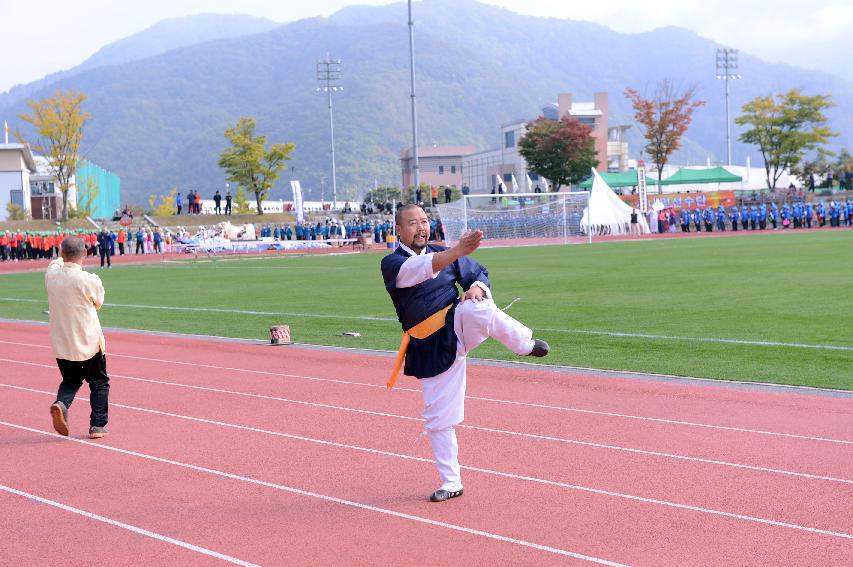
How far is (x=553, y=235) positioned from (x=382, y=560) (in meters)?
53.8

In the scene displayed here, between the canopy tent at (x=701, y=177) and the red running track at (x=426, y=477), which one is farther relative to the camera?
the canopy tent at (x=701, y=177)

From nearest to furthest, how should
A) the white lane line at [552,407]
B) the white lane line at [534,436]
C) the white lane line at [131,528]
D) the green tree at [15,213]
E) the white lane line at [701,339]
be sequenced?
the white lane line at [131,528], the white lane line at [534,436], the white lane line at [552,407], the white lane line at [701,339], the green tree at [15,213]

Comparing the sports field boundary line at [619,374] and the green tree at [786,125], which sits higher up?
the green tree at [786,125]

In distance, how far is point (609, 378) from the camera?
37.1ft

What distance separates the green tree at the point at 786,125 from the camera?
77.1 meters

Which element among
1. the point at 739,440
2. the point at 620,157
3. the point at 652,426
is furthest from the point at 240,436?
the point at 620,157

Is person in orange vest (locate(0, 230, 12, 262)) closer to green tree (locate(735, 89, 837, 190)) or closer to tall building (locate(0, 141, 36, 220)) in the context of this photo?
tall building (locate(0, 141, 36, 220))

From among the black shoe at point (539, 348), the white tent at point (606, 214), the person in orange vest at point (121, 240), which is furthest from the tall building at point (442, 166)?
the black shoe at point (539, 348)

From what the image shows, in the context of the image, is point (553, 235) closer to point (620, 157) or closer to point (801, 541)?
point (801, 541)

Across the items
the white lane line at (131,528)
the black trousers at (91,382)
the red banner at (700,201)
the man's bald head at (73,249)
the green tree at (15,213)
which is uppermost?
the green tree at (15,213)

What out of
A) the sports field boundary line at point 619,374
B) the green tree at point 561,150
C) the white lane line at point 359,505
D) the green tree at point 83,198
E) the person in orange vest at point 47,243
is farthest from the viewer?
the green tree at point 561,150

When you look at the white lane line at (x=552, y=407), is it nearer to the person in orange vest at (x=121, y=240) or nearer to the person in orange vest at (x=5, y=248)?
the person in orange vest at (x=5, y=248)

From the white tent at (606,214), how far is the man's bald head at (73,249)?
4990 centimetres

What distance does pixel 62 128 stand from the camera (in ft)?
244
